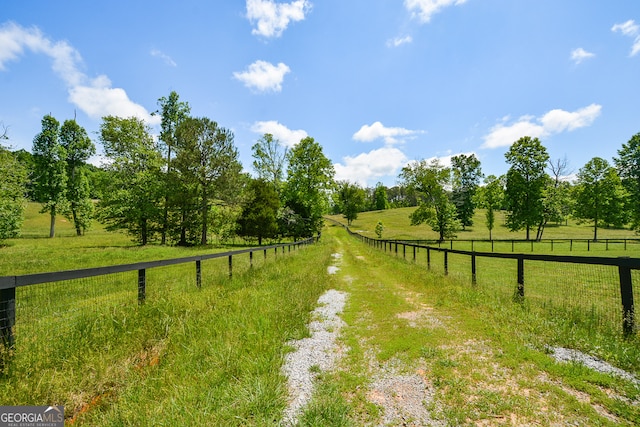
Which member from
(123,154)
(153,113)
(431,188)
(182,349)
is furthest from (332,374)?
(431,188)

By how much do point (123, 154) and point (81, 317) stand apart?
30.7 m

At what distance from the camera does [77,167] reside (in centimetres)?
3706

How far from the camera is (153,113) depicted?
31.4 meters

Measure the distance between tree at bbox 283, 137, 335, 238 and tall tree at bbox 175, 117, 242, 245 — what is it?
9.96 meters

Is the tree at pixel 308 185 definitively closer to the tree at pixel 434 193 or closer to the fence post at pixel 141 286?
the tree at pixel 434 193

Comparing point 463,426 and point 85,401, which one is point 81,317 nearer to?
point 85,401

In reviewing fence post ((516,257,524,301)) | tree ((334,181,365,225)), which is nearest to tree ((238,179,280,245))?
fence post ((516,257,524,301))

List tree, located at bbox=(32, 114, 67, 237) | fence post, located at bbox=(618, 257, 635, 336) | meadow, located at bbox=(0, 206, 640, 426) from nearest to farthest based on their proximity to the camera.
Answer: meadow, located at bbox=(0, 206, 640, 426)
fence post, located at bbox=(618, 257, 635, 336)
tree, located at bbox=(32, 114, 67, 237)

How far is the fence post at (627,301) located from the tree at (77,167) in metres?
47.9

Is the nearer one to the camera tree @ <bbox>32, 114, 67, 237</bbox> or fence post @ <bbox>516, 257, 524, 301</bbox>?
fence post @ <bbox>516, 257, 524, 301</bbox>

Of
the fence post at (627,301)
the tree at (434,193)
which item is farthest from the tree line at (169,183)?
the fence post at (627,301)

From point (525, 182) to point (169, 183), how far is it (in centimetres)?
5199

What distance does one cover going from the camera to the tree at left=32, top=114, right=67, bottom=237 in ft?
109

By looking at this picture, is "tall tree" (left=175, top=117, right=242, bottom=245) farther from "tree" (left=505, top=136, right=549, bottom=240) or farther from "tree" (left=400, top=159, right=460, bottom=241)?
"tree" (left=505, top=136, right=549, bottom=240)
